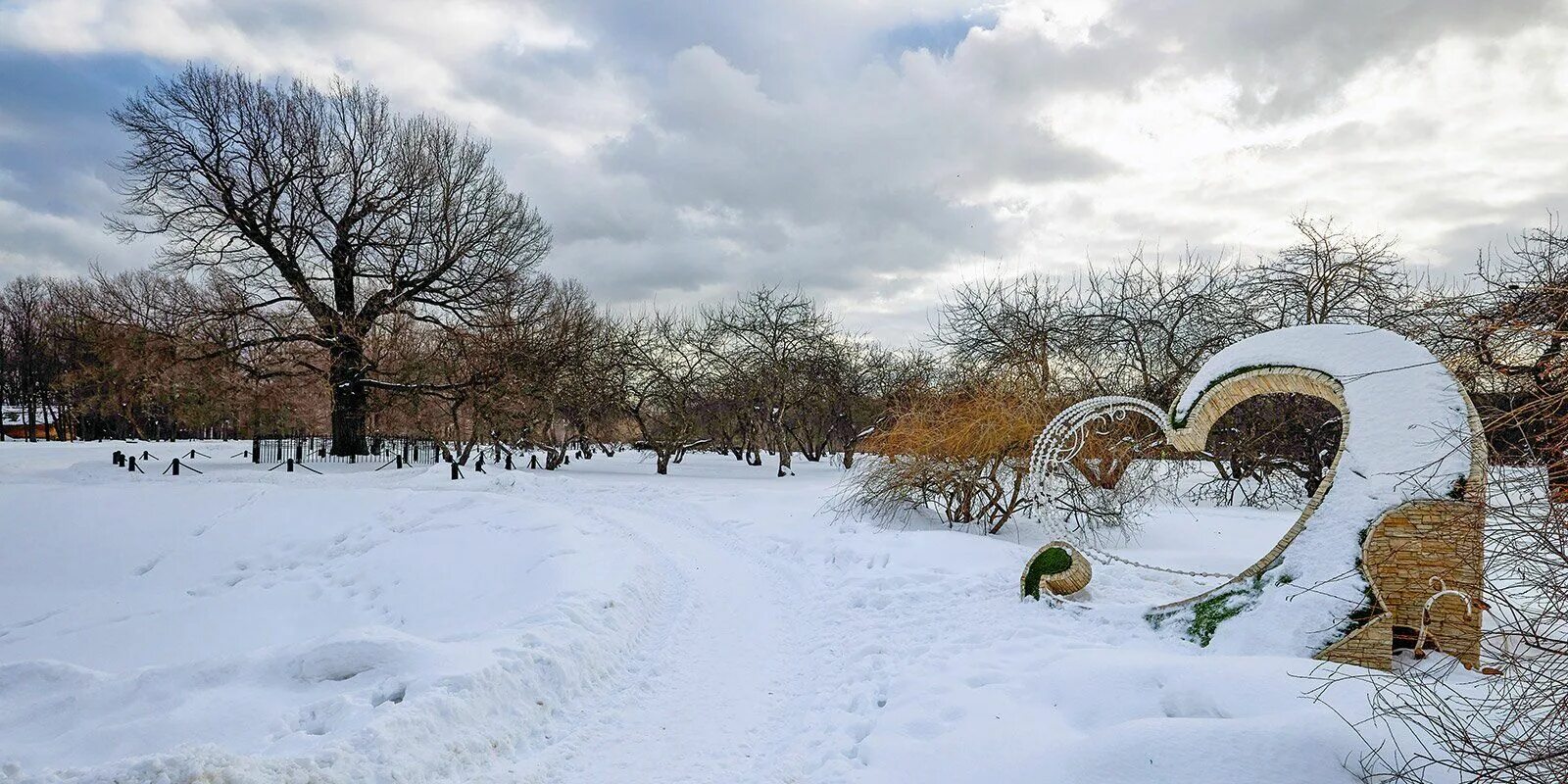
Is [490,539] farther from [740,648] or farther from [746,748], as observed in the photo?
[746,748]

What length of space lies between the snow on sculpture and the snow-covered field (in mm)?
656

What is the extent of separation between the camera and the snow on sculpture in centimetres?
488

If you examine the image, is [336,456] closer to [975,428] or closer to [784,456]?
[784,456]

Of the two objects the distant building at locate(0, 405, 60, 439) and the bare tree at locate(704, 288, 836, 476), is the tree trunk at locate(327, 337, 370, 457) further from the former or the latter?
the distant building at locate(0, 405, 60, 439)

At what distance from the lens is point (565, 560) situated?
31.5ft

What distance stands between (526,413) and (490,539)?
15952 millimetres

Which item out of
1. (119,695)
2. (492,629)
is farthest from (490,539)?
(119,695)

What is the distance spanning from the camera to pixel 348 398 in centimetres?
2595

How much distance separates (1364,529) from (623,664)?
558 cm

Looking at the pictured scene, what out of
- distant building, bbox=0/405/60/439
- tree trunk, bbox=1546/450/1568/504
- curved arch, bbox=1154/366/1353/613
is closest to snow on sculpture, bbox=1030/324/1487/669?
curved arch, bbox=1154/366/1353/613

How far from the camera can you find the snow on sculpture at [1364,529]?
4875mm

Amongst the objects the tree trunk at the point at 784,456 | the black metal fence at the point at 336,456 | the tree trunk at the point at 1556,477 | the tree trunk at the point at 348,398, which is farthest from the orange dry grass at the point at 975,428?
the tree trunk at the point at 348,398

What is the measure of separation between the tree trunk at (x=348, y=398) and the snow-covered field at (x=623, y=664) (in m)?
12.3

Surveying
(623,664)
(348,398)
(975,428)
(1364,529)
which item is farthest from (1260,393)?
(348,398)
